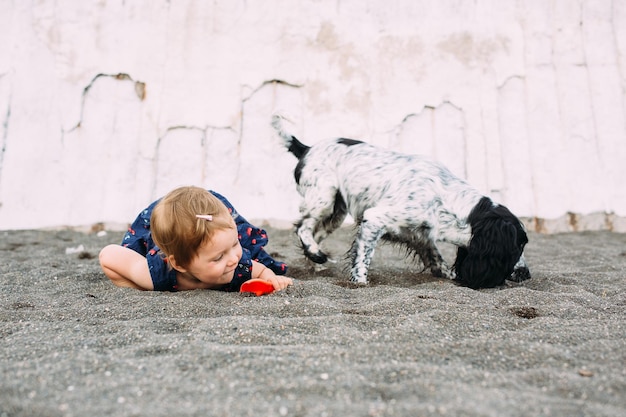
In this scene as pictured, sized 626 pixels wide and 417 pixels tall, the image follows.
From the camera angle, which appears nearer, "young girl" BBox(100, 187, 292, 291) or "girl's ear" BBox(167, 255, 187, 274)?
"young girl" BBox(100, 187, 292, 291)

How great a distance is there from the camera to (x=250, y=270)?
292 centimetres

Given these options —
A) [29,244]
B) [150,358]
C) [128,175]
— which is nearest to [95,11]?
[128,175]

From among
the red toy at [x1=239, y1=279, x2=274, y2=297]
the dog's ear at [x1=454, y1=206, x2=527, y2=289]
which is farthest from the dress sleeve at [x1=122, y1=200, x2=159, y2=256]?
the dog's ear at [x1=454, y1=206, x2=527, y2=289]

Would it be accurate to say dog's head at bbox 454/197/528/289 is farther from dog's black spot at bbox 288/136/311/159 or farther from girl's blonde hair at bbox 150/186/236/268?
dog's black spot at bbox 288/136/311/159

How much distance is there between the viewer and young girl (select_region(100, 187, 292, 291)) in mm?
2496

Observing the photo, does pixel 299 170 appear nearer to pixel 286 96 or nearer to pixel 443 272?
pixel 443 272

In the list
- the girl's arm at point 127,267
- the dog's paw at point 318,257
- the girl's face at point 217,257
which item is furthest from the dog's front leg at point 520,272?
the girl's arm at point 127,267

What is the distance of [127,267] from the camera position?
2861 mm

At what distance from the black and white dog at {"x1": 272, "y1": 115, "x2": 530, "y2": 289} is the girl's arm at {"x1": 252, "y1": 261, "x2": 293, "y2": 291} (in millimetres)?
566

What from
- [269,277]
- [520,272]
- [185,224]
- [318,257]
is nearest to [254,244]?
[269,277]

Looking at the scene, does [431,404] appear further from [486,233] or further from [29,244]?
[29,244]

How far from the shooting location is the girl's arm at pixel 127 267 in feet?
9.21

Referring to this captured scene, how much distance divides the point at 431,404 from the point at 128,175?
5825 millimetres

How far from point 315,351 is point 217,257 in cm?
107
